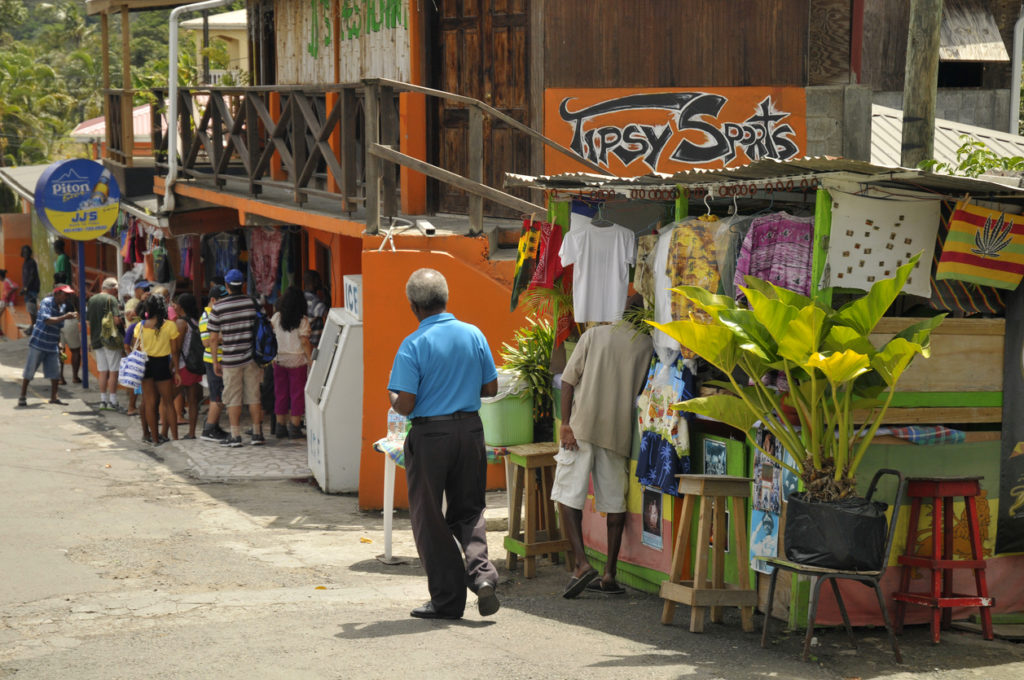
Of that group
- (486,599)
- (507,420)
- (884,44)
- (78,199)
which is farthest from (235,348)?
(884,44)

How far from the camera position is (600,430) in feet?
23.7

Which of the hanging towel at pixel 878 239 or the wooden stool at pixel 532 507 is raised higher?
the hanging towel at pixel 878 239

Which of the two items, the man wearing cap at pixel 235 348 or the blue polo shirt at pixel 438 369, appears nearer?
the blue polo shirt at pixel 438 369

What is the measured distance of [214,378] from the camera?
13.1m

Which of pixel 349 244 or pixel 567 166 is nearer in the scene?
pixel 567 166

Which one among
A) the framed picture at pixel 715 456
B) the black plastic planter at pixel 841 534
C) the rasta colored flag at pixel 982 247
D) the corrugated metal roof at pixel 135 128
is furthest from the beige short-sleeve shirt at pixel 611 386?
the corrugated metal roof at pixel 135 128

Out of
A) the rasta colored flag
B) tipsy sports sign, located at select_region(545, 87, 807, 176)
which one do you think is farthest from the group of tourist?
the rasta colored flag

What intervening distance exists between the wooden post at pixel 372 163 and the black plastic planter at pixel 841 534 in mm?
5259

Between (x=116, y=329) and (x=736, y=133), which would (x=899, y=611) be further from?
(x=116, y=329)

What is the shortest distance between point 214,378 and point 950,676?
29.9 ft

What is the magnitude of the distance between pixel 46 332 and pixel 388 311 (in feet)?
29.2

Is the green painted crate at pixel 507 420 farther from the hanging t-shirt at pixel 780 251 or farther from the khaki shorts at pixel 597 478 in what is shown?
the hanging t-shirt at pixel 780 251

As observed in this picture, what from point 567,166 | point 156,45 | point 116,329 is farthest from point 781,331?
point 156,45

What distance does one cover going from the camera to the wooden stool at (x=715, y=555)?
6.38 metres
